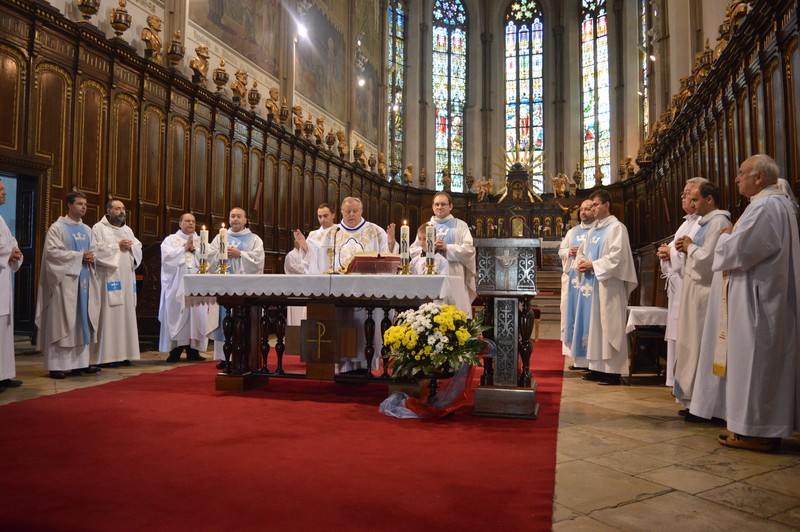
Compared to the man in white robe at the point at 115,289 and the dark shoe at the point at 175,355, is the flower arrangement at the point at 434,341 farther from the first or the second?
the dark shoe at the point at 175,355

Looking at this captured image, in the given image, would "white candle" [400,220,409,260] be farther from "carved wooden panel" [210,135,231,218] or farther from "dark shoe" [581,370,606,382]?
"carved wooden panel" [210,135,231,218]

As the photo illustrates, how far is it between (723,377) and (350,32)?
17688mm

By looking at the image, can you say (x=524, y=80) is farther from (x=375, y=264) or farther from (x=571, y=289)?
(x=375, y=264)

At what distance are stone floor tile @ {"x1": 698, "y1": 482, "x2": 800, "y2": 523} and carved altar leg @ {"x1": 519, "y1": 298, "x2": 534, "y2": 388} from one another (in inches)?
73.4

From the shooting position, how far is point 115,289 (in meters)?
7.31

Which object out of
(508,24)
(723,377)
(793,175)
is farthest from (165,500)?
(508,24)

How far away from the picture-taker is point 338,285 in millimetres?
5199

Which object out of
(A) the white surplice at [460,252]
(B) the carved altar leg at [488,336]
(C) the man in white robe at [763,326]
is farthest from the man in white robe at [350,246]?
(C) the man in white robe at [763,326]

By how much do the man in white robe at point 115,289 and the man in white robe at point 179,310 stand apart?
721 millimetres

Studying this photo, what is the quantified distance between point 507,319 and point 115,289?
4.78 meters

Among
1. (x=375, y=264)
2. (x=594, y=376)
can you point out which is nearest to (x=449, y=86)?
(x=594, y=376)

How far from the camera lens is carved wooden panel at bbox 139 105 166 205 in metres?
10.3

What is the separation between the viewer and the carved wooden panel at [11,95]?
26.1 ft

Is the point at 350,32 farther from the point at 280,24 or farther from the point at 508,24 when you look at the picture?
the point at 508,24
